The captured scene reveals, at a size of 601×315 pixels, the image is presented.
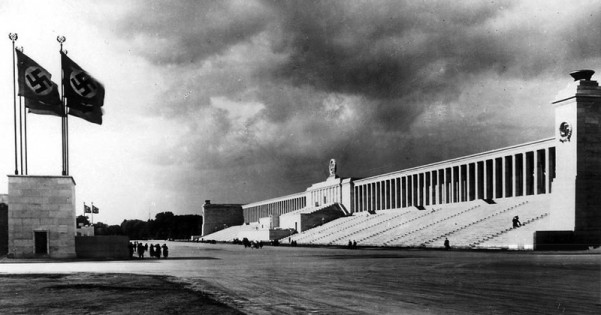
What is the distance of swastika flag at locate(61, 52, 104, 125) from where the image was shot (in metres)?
32.6

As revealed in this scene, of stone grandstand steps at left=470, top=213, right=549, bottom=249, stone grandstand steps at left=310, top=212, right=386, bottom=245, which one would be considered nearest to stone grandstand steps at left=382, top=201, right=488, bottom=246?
stone grandstand steps at left=470, top=213, right=549, bottom=249

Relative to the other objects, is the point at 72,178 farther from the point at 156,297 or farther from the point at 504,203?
the point at 504,203

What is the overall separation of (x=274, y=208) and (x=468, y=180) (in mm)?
75799

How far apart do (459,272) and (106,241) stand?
21818 millimetres

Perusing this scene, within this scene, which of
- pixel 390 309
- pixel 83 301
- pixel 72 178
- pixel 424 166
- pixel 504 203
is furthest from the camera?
pixel 424 166

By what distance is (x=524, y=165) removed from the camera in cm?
5788

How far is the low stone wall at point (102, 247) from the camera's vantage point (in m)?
34.5

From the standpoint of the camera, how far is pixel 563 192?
39.7 meters

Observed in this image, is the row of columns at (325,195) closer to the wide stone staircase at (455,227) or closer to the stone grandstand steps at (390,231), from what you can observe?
the wide stone staircase at (455,227)

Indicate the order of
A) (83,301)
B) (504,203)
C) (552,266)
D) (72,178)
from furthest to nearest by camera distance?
(504,203), (72,178), (552,266), (83,301)

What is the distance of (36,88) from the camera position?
102ft

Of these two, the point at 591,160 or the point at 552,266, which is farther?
the point at 591,160

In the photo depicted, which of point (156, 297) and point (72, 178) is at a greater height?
point (72, 178)

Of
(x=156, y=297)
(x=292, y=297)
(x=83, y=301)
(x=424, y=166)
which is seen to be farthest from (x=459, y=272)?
(x=424, y=166)
